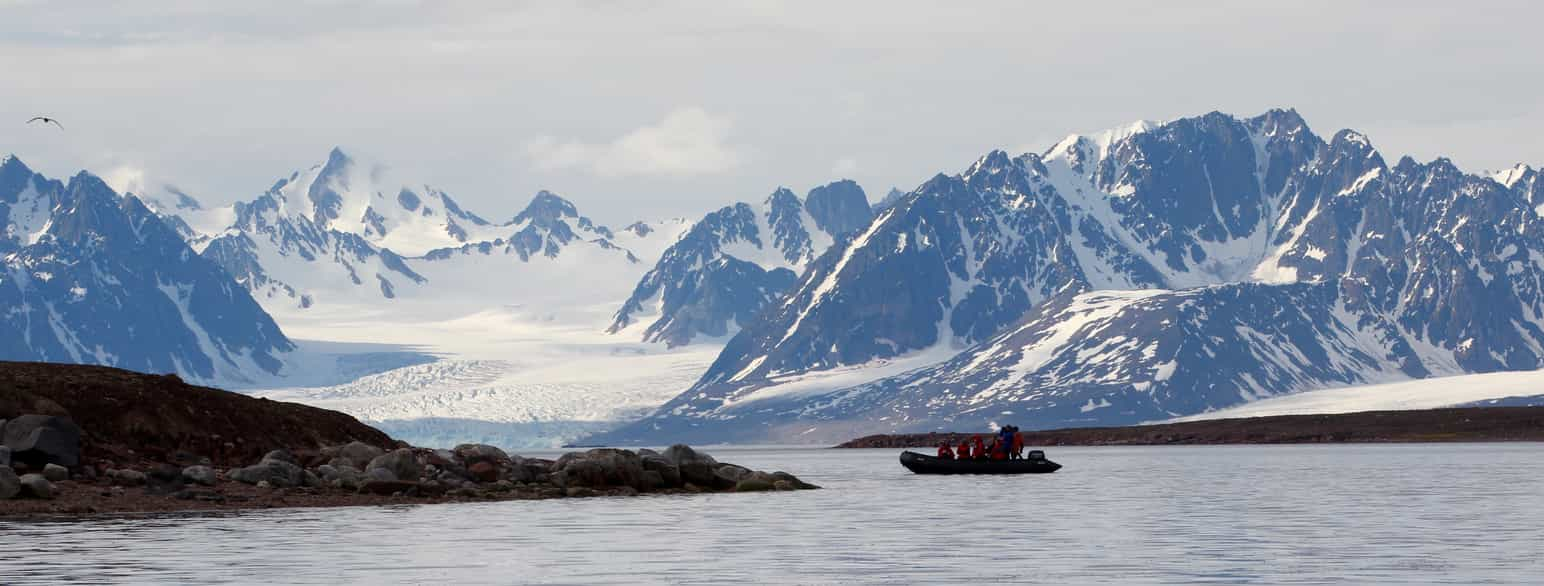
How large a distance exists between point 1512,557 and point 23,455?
6548cm

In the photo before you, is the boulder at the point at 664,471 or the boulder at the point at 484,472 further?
the boulder at the point at 664,471

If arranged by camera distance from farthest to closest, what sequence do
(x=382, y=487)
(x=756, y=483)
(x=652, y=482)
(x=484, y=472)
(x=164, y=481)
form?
(x=756, y=483) < (x=652, y=482) < (x=484, y=472) < (x=382, y=487) < (x=164, y=481)

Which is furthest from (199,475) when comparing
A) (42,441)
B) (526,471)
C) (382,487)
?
(526,471)

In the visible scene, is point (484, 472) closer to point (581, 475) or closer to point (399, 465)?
point (581, 475)

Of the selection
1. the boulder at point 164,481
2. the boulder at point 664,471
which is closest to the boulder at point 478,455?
the boulder at point 664,471

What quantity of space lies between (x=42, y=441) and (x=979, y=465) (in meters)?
72.4

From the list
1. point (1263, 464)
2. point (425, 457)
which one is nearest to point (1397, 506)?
point (425, 457)

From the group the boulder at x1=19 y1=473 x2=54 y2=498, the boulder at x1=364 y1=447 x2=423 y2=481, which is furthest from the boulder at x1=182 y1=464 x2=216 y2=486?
the boulder at x1=19 y1=473 x2=54 y2=498

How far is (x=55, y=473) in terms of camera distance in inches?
3964

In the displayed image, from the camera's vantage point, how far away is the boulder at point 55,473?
10037cm

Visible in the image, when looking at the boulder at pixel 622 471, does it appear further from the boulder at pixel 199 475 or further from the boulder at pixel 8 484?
the boulder at pixel 8 484

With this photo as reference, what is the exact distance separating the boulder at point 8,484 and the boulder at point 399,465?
20.0 meters

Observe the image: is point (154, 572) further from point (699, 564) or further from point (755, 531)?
point (755, 531)

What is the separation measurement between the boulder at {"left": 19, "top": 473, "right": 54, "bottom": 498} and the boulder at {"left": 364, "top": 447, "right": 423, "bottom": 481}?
19.0 meters
